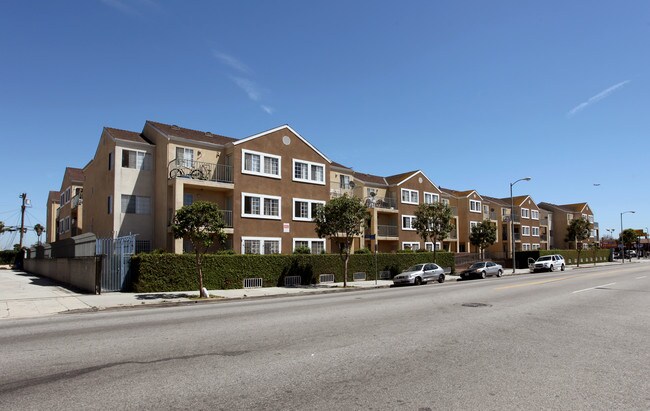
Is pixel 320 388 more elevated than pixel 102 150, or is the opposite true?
pixel 102 150

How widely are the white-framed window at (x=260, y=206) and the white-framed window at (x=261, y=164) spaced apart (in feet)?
5.28

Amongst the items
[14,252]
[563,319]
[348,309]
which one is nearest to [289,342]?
[348,309]

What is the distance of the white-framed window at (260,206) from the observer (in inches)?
1188

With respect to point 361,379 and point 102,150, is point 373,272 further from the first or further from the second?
point 361,379

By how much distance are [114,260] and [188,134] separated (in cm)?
1286

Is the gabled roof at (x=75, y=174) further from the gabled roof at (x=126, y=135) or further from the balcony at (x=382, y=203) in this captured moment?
the balcony at (x=382, y=203)

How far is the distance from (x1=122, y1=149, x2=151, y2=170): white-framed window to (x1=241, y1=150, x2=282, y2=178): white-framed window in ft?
21.9

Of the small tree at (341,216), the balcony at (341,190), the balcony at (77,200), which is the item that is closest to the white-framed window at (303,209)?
the balcony at (341,190)

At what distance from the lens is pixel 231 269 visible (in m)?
24.6

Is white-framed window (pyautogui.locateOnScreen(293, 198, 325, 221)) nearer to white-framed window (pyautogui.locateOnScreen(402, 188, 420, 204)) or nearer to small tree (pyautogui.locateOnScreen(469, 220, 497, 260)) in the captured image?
white-framed window (pyautogui.locateOnScreen(402, 188, 420, 204))

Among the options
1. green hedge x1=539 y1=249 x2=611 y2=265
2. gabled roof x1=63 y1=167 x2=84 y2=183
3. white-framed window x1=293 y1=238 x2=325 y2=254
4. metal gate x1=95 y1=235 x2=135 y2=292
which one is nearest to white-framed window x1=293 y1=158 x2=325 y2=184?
white-framed window x1=293 y1=238 x2=325 y2=254

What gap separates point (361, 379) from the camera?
6.06m

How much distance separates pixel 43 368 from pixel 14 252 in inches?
2469

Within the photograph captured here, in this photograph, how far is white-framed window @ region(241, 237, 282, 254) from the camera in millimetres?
29742
